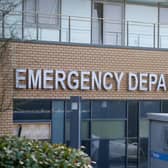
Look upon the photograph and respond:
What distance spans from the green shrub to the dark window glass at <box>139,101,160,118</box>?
38.3 ft

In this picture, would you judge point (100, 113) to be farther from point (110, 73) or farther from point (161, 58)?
point (161, 58)

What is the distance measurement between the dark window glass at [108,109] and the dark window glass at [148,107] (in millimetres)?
818

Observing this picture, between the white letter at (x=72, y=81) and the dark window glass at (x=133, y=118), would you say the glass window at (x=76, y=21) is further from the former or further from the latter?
the dark window glass at (x=133, y=118)

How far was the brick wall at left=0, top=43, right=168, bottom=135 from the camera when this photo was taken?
17.1 meters

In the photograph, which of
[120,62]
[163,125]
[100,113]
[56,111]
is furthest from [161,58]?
[163,125]

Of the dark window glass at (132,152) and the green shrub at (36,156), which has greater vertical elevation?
the green shrub at (36,156)

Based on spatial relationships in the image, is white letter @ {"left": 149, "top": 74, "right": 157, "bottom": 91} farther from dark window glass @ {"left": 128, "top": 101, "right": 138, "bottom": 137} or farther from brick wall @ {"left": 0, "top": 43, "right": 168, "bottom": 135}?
dark window glass @ {"left": 128, "top": 101, "right": 138, "bottom": 137}

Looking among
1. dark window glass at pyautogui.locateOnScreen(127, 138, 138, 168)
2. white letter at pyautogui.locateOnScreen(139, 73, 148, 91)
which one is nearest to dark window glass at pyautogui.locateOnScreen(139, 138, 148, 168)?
dark window glass at pyautogui.locateOnScreen(127, 138, 138, 168)

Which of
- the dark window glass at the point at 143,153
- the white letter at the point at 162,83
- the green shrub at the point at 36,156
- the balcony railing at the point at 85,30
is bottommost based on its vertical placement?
the dark window glass at the point at 143,153

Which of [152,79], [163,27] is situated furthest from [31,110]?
[163,27]

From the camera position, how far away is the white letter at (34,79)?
17.0m

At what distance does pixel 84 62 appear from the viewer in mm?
18281

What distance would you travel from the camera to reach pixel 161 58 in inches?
789

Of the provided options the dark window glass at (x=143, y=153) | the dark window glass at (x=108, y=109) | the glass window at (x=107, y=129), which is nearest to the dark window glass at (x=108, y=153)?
the glass window at (x=107, y=129)
